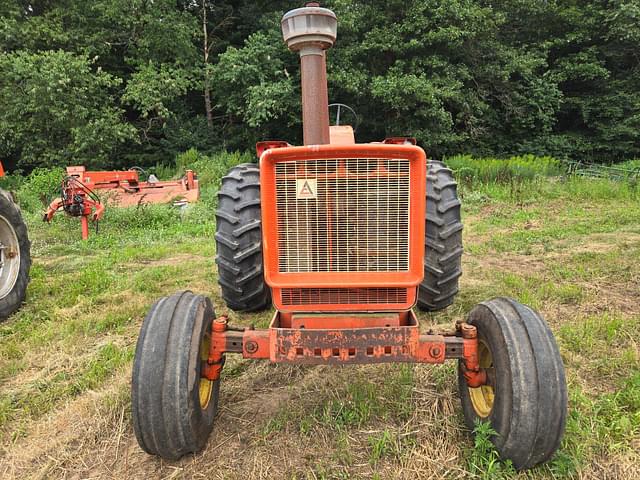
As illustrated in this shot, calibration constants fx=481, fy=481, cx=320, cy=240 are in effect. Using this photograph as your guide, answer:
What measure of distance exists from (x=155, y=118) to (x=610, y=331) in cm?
1648

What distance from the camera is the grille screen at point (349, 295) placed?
7.05 feet

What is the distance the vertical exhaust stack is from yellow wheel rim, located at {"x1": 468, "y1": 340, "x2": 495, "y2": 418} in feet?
4.51

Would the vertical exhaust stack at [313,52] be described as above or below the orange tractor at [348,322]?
above

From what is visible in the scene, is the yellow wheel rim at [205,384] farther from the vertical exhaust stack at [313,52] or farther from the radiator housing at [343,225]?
the vertical exhaust stack at [313,52]

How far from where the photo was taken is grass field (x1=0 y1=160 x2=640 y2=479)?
2.10 m

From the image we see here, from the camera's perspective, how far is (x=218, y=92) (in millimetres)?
16453

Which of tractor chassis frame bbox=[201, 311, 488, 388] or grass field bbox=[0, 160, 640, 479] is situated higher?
tractor chassis frame bbox=[201, 311, 488, 388]

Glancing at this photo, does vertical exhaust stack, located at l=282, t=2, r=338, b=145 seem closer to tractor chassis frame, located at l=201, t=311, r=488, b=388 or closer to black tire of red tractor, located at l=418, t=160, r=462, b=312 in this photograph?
black tire of red tractor, located at l=418, t=160, r=462, b=312

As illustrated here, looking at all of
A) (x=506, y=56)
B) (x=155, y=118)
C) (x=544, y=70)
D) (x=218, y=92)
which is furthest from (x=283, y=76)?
(x=544, y=70)

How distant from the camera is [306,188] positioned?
2029 mm

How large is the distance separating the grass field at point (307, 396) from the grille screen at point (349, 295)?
629mm

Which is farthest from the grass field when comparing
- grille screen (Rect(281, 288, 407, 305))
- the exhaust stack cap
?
the exhaust stack cap

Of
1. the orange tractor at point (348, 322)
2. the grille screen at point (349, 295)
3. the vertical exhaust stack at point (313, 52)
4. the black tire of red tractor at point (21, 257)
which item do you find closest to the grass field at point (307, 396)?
the black tire of red tractor at point (21, 257)

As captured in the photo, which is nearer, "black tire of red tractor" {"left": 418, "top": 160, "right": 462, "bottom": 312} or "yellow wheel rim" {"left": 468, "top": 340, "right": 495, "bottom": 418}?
"yellow wheel rim" {"left": 468, "top": 340, "right": 495, "bottom": 418}
